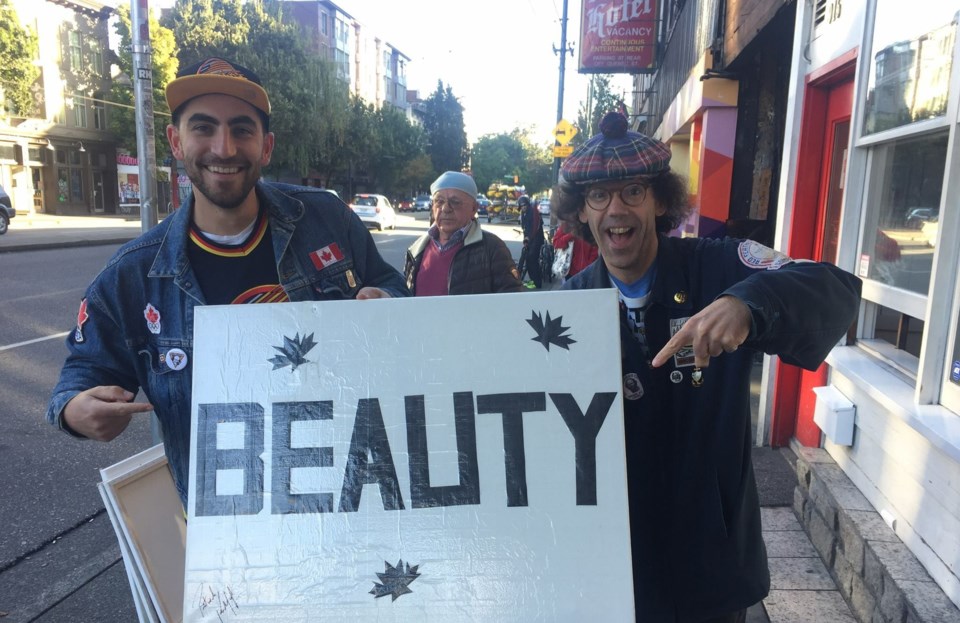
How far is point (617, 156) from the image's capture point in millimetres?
1800

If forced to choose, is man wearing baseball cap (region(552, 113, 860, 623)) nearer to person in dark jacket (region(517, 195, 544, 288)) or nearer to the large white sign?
the large white sign

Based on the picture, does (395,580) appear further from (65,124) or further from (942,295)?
(65,124)

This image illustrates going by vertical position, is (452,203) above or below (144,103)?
below

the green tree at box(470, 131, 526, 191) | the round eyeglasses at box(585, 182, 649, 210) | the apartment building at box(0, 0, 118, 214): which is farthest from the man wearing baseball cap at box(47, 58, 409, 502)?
the green tree at box(470, 131, 526, 191)

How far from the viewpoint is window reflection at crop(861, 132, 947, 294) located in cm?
266

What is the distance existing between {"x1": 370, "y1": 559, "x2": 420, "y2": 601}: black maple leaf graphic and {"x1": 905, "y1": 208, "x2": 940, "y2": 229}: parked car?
2.46 m

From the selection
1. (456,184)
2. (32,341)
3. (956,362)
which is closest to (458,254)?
(456,184)

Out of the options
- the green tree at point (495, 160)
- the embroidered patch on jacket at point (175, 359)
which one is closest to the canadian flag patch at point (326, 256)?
the embroidered patch on jacket at point (175, 359)

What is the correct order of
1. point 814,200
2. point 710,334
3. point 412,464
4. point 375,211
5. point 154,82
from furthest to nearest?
point 154,82
point 375,211
point 814,200
point 412,464
point 710,334

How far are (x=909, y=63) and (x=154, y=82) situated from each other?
35516 millimetres

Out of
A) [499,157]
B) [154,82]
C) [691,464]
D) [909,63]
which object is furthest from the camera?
[499,157]

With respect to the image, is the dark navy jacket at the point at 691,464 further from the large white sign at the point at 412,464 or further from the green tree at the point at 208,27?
the green tree at the point at 208,27

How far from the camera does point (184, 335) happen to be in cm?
195

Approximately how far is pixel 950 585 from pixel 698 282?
1.42m
